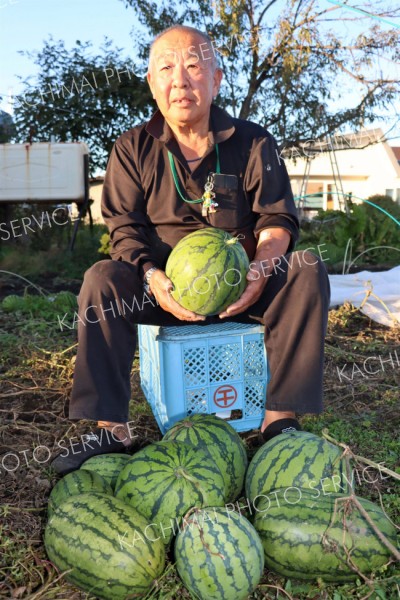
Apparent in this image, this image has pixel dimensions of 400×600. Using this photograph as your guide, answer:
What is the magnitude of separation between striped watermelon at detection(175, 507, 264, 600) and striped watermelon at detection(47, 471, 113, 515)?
15.1 inches

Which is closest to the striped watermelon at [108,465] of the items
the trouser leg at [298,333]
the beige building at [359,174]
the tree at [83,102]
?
the trouser leg at [298,333]

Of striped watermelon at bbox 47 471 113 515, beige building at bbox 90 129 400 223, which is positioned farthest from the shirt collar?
beige building at bbox 90 129 400 223

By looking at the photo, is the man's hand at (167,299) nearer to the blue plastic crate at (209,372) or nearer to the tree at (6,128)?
the blue plastic crate at (209,372)

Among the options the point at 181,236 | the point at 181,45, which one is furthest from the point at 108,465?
the point at 181,45

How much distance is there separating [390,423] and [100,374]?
1.48m

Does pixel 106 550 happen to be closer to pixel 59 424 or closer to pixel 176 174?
pixel 59 424

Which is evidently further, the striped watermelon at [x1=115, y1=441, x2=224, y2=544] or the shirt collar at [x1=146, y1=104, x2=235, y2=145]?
the shirt collar at [x1=146, y1=104, x2=235, y2=145]

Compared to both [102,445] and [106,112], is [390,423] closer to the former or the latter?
[102,445]

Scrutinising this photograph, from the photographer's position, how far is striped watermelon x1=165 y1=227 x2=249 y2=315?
234 centimetres

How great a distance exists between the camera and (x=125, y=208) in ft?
9.31

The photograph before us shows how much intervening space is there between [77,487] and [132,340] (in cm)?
74

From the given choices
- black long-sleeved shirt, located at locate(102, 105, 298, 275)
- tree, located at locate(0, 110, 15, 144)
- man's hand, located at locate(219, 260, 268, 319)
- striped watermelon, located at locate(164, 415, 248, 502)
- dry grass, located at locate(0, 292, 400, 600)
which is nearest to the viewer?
dry grass, located at locate(0, 292, 400, 600)

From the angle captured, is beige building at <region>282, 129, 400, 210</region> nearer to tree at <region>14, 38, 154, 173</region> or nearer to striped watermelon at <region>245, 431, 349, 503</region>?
tree at <region>14, 38, 154, 173</region>

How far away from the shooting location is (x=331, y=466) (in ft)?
6.26
